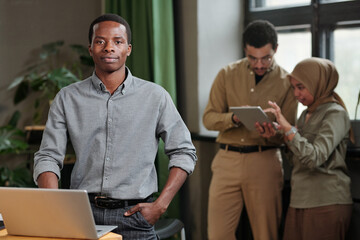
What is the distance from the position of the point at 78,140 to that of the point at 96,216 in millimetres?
246

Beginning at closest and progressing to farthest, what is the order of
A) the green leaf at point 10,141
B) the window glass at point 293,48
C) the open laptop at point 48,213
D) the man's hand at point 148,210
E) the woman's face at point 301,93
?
the open laptop at point 48,213, the man's hand at point 148,210, the woman's face at point 301,93, the window glass at point 293,48, the green leaf at point 10,141

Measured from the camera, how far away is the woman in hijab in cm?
279

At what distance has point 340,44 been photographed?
11.3 ft

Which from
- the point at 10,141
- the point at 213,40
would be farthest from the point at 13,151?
the point at 213,40

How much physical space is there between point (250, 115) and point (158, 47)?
3.39 ft

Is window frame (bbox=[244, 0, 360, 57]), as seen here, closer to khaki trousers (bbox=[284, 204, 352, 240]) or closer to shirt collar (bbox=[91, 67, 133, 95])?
khaki trousers (bbox=[284, 204, 352, 240])

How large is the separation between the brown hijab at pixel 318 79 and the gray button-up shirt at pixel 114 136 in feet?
3.82

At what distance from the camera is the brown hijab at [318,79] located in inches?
113

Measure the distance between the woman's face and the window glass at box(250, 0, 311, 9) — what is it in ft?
2.75

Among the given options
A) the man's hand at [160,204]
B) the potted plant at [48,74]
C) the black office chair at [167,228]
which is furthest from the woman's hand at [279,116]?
the potted plant at [48,74]

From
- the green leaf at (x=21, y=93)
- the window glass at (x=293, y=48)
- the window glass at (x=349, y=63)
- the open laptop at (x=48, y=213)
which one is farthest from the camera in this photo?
the green leaf at (x=21, y=93)

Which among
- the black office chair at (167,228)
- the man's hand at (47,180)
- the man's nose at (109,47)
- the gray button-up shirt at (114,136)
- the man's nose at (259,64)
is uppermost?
the man's nose at (109,47)

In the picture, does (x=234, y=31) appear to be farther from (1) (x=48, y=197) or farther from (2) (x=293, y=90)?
(1) (x=48, y=197)

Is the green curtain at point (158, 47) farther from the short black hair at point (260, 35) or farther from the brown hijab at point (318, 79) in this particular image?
the brown hijab at point (318, 79)
